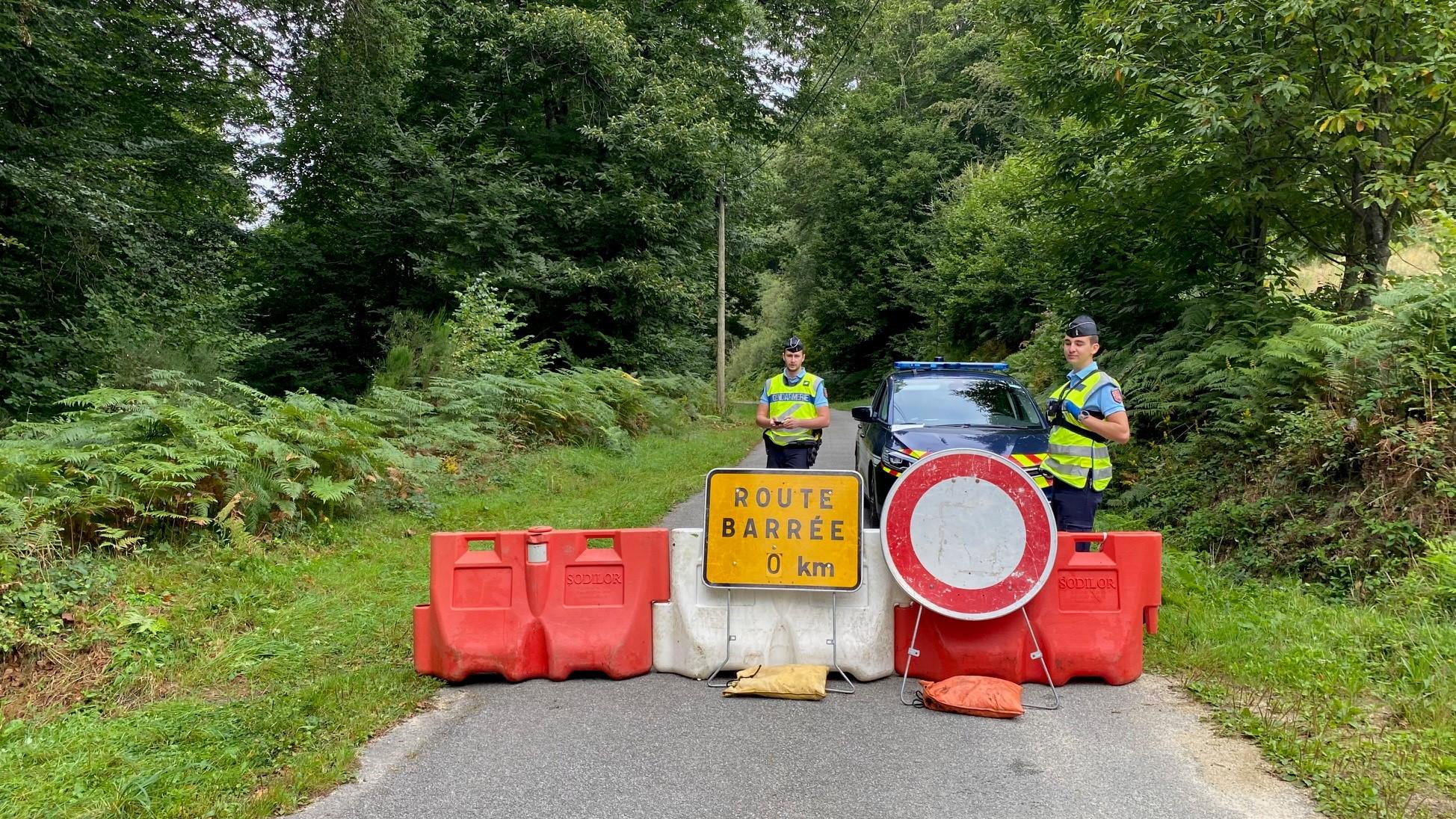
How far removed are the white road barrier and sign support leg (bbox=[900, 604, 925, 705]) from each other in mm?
89

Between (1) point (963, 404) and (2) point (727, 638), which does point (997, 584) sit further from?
(1) point (963, 404)

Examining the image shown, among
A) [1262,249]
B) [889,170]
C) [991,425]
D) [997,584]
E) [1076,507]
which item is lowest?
[997,584]

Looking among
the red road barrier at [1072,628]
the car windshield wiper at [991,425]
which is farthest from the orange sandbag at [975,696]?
the car windshield wiper at [991,425]

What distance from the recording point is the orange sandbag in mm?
4090

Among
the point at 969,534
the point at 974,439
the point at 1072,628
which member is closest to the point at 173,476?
the point at 969,534

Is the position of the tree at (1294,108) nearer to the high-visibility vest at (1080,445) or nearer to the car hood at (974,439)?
the car hood at (974,439)

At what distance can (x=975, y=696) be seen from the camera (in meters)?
4.19

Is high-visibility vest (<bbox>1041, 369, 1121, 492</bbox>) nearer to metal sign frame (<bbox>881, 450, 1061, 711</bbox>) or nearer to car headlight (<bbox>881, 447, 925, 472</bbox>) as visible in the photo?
metal sign frame (<bbox>881, 450, 1061, 711</bbox>)

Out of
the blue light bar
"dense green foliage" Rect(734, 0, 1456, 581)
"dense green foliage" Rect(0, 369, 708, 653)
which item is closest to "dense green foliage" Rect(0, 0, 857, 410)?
"dense green foliage" Rect(0, 369, 708, 653)

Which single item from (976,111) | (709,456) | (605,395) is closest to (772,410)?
(709,456)

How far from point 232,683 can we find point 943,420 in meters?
6.37

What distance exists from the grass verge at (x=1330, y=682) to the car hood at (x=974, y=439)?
1922 mm

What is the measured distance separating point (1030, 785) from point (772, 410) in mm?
3996

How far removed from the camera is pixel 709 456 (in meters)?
15.5
